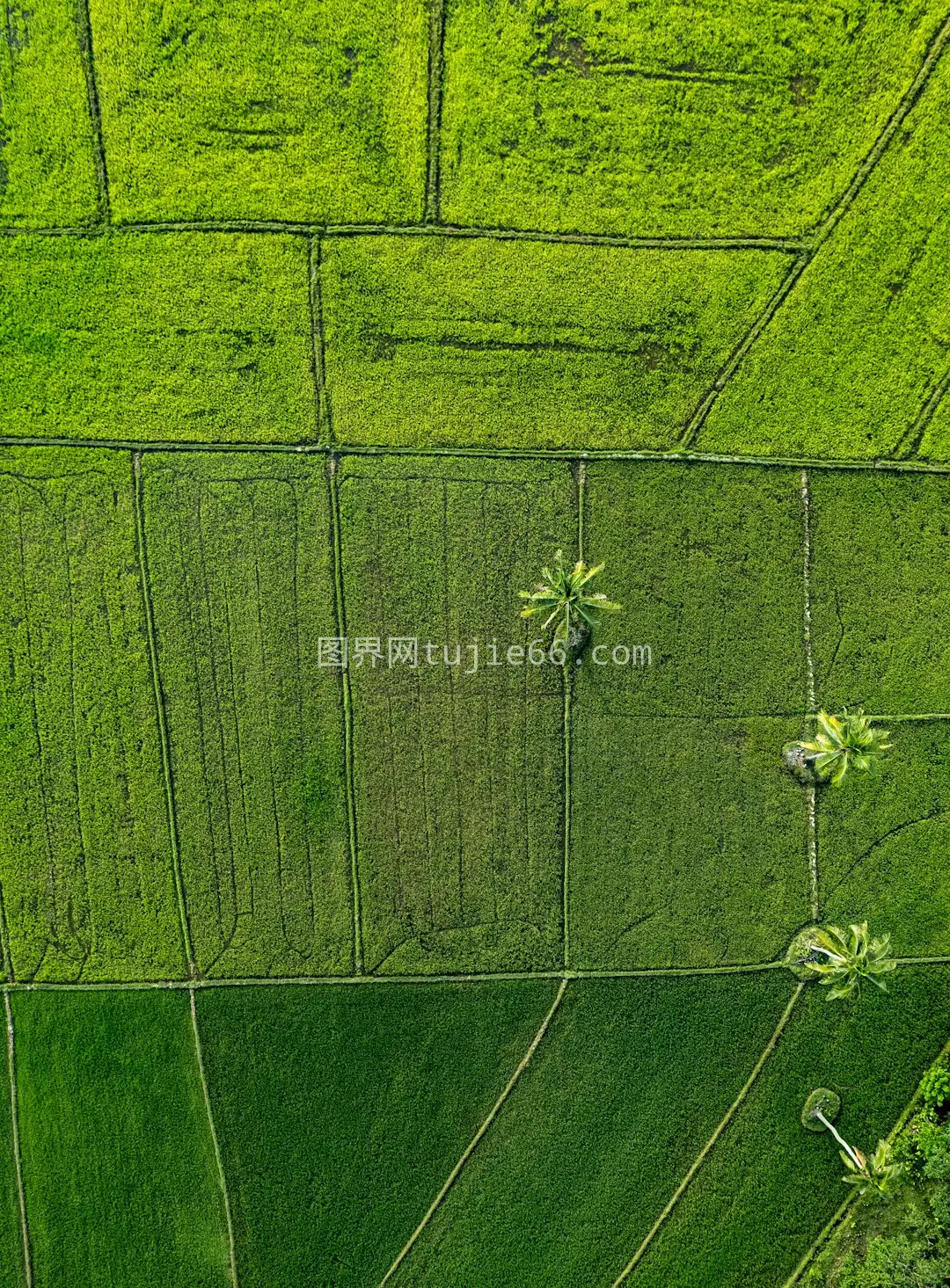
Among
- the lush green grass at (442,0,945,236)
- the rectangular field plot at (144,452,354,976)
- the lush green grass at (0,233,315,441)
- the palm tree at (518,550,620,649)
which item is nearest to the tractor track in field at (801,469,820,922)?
the palm tree at (518,550,620,649)

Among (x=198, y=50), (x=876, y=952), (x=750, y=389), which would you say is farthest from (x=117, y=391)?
(x=876, y=952)

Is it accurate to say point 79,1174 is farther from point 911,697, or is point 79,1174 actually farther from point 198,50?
point 198,50

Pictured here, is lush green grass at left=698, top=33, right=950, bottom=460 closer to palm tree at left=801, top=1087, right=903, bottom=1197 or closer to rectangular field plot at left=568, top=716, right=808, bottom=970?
rectangular field plot at left=568, top=716, right=808, bottom=970

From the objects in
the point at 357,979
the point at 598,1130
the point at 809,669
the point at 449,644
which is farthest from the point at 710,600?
the point at 598,1130

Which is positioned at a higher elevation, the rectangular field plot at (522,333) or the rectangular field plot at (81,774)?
the rectangular field plot at (522,333)

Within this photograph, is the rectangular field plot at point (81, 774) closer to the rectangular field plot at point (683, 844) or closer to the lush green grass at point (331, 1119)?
the lush green grass at point (331, 1119)

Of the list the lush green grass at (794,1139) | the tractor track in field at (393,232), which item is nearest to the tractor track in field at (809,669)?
the lush green grass at (794,1139)
